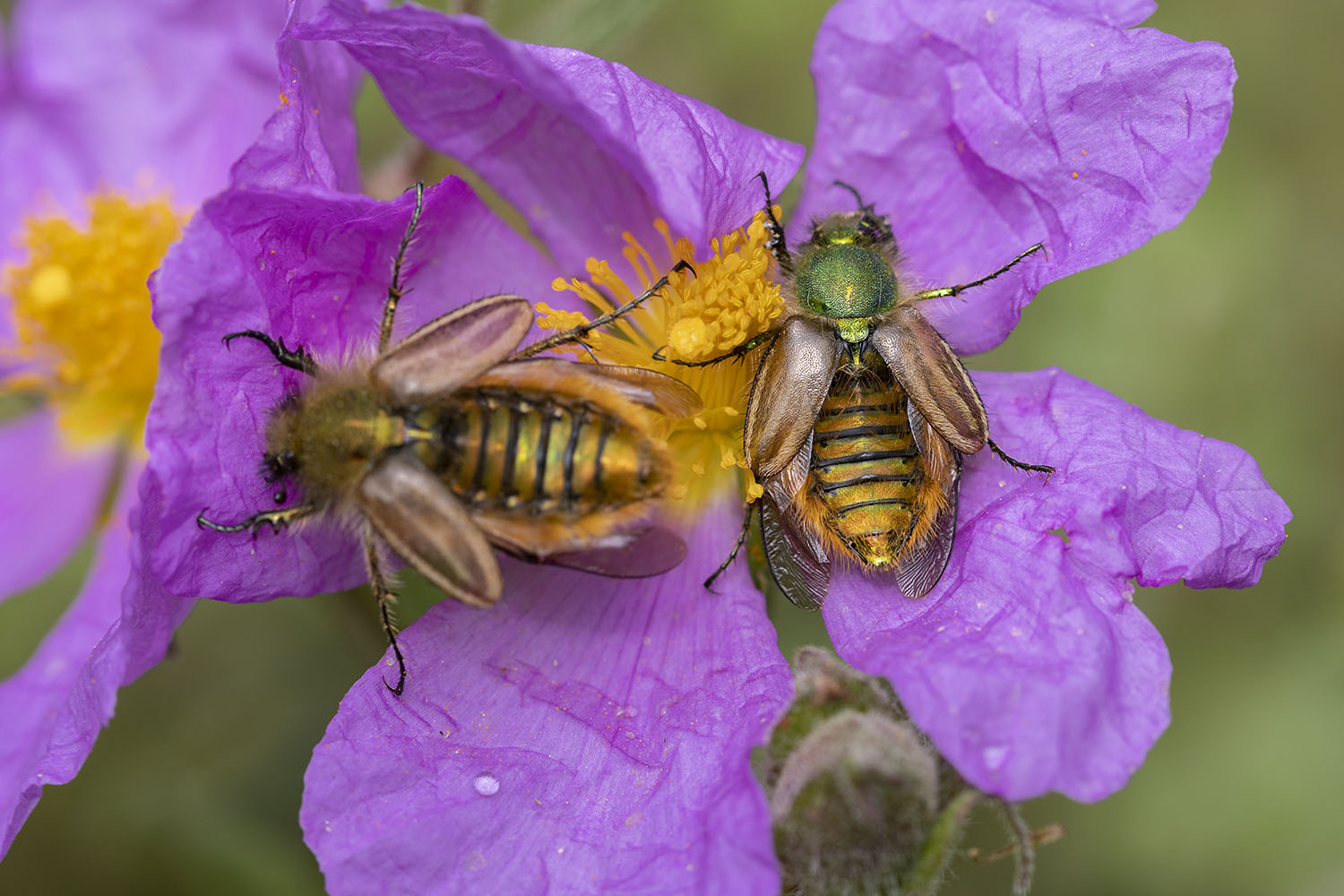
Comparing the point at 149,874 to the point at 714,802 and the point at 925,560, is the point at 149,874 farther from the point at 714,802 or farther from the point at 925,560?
Answer: the point at 925,560

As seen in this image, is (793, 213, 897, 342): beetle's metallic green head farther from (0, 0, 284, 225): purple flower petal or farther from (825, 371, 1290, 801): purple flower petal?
(0, 0, 284, 225): purple flower petal

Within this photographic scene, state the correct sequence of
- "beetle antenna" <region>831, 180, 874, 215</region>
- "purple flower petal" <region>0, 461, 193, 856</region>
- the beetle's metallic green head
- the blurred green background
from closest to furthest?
1. "purple flower petal" <region>0, 461, 193, 856</region>
2. the beetle's metallic green head
3. "beetle antenna" <region>831, 180, 874, 215</region>
4. the blurred green background

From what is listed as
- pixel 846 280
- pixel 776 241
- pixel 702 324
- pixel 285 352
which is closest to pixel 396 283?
pixel 285 352

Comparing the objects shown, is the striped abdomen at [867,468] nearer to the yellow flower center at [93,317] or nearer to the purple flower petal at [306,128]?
the purple flower petal at [306,128]

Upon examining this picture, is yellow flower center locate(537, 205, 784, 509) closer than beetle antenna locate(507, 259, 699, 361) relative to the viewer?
No

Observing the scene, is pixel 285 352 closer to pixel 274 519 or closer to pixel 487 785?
pixel 274 519

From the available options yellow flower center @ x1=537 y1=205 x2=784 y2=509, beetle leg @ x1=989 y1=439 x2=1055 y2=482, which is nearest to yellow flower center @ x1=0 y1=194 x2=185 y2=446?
yellow flower center @ x1=537 y1=205 x2=784 y2=509
